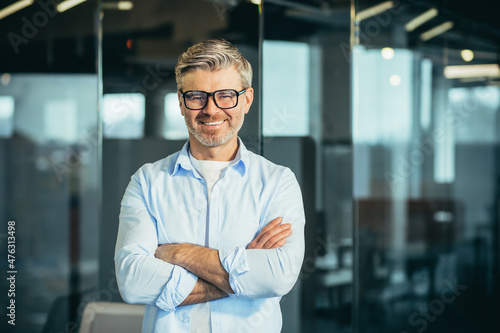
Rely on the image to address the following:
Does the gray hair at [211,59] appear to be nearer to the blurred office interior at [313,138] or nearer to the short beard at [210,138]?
the short beard at [210,138]

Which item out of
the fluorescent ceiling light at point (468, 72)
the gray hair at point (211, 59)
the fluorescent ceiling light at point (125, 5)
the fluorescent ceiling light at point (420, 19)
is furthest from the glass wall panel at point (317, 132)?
the gray hair at point (211, 59)

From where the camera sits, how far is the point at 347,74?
162 inches

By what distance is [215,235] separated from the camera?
1998mm

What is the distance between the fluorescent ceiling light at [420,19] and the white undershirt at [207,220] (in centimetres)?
284

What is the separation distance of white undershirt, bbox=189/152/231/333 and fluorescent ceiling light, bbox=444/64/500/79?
297 cm

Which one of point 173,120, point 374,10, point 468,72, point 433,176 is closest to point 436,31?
point 468,72

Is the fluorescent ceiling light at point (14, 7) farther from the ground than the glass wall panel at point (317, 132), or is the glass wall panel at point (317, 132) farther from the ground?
the fluorescent ceiling light at point (14, 7)

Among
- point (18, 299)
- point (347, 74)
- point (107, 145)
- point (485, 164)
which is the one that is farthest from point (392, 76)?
point (18, 299)

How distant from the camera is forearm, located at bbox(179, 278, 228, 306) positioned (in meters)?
1.87

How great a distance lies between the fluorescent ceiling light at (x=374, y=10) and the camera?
4.15 m

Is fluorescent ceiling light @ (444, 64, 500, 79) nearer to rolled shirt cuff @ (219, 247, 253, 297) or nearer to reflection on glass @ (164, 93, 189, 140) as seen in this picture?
reflection on glass @ (164, 93, 189, 140)

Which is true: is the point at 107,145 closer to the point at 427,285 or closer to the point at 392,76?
the point at 392,76

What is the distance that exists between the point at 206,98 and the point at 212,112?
61 millimetres

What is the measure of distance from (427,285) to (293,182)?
9.02 ft
